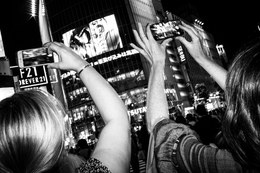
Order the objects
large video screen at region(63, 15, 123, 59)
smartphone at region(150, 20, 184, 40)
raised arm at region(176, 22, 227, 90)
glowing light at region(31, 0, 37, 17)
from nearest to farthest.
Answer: raised arm at region(176, 22, 227, 90) → smartphone at region(150, 20, 184, 40) → glowing light at region(31, 0, 37, 17) → large video screen at region(63, 15, 123, 59)

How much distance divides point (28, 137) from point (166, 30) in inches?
72.8

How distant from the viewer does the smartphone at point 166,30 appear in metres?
2.25

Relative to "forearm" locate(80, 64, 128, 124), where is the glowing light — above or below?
above

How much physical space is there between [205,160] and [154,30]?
1.61 meters

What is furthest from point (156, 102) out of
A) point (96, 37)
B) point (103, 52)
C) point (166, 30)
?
point (96, 37)

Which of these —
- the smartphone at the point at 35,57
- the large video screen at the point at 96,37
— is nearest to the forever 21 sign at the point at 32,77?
the smartphone at the point at 35,57

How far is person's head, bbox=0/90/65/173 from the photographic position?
1011mm

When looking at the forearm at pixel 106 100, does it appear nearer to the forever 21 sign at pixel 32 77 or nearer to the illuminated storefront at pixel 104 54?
the forever 21 sign at pixel 32 77

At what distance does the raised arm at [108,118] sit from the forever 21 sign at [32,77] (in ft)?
22.3

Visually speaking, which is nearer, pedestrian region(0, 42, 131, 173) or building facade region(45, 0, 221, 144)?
pedestrian region(0, 42, 131, 173)

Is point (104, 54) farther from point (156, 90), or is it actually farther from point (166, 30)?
point (156, 90)

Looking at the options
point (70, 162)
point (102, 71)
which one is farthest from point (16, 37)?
point (102, 71)

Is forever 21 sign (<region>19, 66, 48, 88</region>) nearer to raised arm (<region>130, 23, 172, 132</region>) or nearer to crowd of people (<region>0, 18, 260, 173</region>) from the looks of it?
raised arm (<region>130, 23, 172, 132</region>)

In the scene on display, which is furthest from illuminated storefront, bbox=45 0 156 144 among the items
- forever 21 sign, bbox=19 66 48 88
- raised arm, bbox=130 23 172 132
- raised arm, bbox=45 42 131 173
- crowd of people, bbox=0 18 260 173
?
crowd of people, bbox=0 18 260 173
